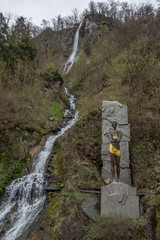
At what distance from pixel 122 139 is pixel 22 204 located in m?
4.87

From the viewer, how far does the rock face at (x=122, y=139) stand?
744 centimetres

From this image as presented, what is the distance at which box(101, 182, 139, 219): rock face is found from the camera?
16.1 ft

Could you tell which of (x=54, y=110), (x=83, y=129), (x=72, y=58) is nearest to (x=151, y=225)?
(x=83, y=129)

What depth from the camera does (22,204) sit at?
7.12m

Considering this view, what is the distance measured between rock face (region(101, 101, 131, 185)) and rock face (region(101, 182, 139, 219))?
7.64 feet

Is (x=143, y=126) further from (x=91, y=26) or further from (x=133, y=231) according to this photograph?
(x=91, y=26)

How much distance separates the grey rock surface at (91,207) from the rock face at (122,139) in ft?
5.99

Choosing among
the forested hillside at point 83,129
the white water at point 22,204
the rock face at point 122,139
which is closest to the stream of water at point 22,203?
the white water at point 22,204

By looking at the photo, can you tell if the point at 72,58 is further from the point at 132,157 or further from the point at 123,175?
the point at 123,175

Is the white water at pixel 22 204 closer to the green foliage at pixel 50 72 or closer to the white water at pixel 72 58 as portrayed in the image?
the green foliage at pixel 50 72

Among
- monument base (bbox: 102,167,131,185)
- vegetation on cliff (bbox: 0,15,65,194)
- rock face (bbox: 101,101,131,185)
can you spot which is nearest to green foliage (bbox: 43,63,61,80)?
vegetation on cliff (bbox: 0,15,65,194)

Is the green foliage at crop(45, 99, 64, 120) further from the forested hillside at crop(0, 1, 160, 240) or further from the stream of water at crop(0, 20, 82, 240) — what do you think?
the stream of water at crop(0, 20, 82, 240)

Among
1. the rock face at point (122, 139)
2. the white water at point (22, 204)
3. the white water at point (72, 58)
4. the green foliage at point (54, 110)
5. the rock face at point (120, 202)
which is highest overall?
the white water at point (72, 58)

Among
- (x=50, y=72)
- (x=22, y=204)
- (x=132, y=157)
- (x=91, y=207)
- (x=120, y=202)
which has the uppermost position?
(x=50, y=72)
